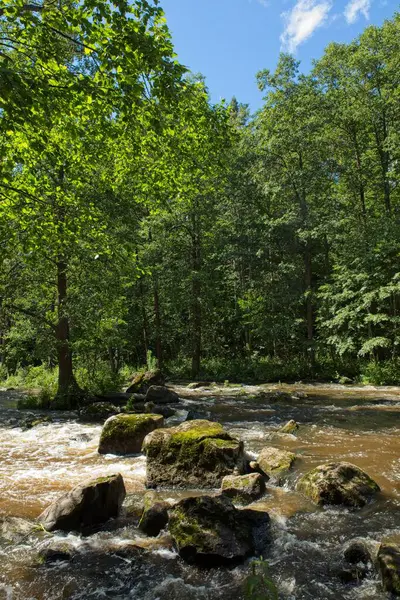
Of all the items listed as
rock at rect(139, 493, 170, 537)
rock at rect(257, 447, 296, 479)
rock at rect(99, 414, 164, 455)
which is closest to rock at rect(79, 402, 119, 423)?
rock at rect(99, 414, 164, 455)

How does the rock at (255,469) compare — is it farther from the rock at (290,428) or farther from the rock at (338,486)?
the rock at (290,428)

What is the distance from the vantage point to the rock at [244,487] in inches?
258

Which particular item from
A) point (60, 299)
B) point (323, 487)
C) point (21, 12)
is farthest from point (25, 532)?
point (60, 299)

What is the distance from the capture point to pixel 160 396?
16969 mm

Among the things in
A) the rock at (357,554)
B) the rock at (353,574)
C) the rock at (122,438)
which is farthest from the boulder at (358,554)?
the rock at (122,438)

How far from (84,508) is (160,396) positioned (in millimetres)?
11280

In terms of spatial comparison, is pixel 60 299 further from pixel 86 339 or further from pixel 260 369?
pixel 260 369

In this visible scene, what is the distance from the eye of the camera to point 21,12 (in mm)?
5336

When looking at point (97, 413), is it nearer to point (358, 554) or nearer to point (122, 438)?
point (122, 438)

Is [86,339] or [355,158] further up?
[355,158]

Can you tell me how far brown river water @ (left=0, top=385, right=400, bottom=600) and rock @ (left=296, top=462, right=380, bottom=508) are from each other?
172mm

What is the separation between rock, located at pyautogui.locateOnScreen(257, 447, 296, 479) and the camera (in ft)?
24.8

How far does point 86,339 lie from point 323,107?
2048cm

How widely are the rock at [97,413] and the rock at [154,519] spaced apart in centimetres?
789
